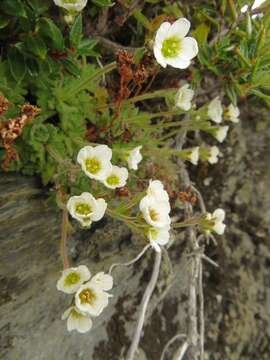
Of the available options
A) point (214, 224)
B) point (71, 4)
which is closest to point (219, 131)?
point (214, 224)

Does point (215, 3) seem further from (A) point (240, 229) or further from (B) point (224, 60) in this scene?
(A) point (240, 229)

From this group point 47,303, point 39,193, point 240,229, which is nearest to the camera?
point 47,303

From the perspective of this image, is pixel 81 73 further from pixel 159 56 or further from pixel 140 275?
pixel 140 275

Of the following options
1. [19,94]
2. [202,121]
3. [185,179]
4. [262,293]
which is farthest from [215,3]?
[262,293]

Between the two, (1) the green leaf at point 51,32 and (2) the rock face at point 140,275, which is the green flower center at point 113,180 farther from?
(1) the green leaf at point 51,32

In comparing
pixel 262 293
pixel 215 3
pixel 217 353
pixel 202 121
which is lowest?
pixel 217 353

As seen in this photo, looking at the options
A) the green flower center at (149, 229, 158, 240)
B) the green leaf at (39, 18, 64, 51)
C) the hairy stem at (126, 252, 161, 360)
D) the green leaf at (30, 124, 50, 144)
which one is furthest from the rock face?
the green leaf at (39, 18, 64, 51)

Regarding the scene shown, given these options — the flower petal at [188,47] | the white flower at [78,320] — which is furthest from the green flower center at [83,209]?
the flower petal at [188,47]

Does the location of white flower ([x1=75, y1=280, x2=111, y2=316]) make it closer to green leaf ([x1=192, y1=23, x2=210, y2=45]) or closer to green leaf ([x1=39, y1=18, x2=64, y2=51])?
green leaf ([x1=39, y1=18, x2=64, y2=51])
